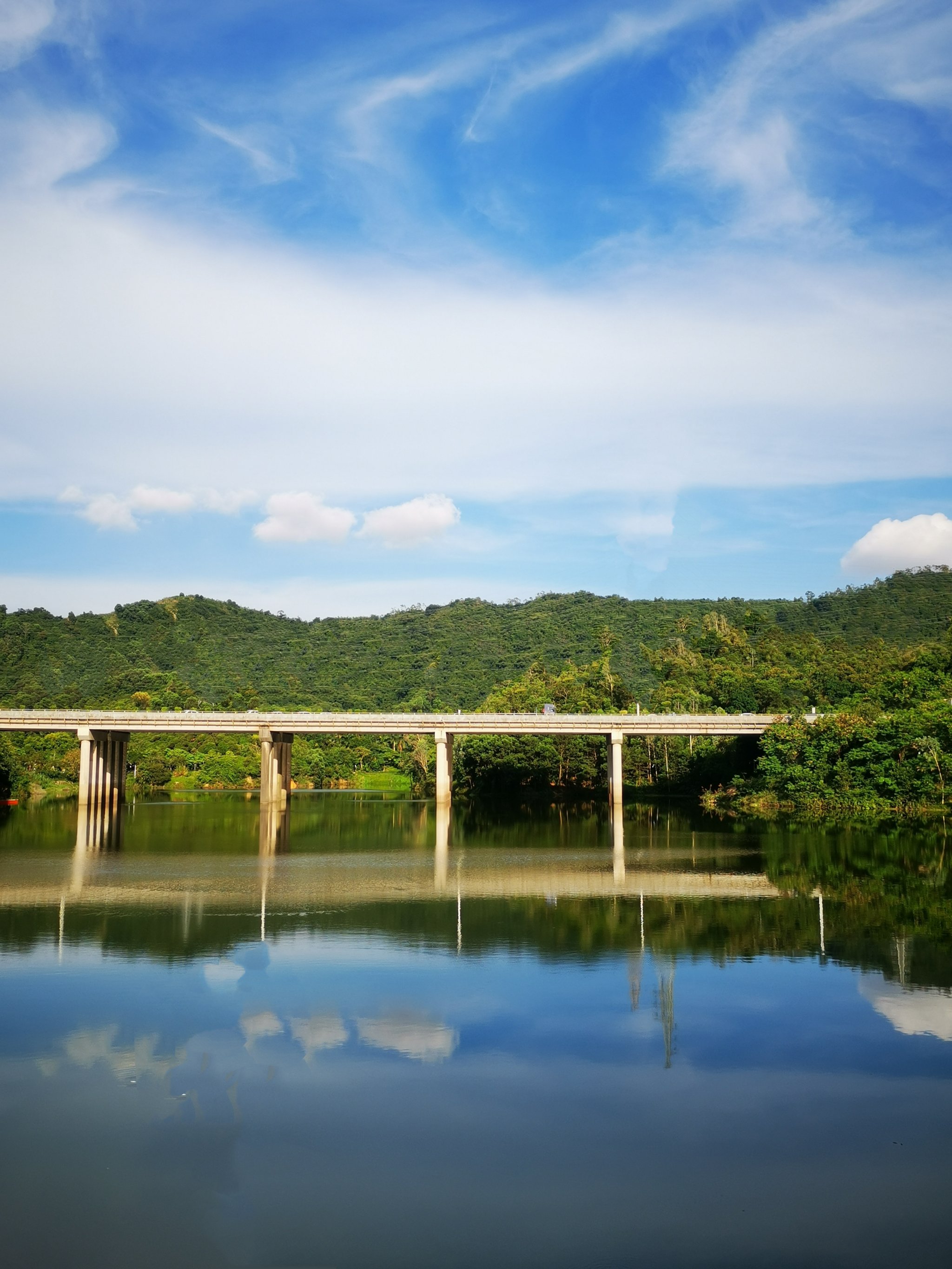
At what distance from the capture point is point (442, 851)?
114 ft

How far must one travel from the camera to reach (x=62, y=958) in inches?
677

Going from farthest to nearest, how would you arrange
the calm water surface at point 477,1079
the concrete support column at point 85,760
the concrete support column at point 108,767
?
the concrete support column at point 108,767 → the concrete support column at point 85,760 → the calm water surface at point 477,1079

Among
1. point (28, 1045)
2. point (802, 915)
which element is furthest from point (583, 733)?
point (28, 1045)

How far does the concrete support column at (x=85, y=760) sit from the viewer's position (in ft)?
183

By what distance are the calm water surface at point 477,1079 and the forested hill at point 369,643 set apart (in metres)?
71.4

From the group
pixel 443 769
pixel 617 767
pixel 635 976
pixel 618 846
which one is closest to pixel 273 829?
pixel 618 846

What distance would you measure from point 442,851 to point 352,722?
22.3 meters

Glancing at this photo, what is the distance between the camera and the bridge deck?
55.9 m

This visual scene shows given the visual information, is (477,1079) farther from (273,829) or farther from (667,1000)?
(273,829)

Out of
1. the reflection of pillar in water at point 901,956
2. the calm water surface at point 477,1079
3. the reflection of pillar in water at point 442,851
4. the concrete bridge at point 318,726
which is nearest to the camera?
the calm water surface at point 477,1079

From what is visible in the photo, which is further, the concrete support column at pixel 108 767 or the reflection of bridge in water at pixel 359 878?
the concrete support column at pixel 108 767

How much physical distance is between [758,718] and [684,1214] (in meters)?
49.2

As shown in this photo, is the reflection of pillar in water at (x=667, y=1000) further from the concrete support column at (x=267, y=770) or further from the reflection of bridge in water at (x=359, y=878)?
the concrete support column at (x=267, y=770)

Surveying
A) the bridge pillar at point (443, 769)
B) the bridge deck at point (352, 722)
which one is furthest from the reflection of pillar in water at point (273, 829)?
the bridge pillar at point (443, 769)
